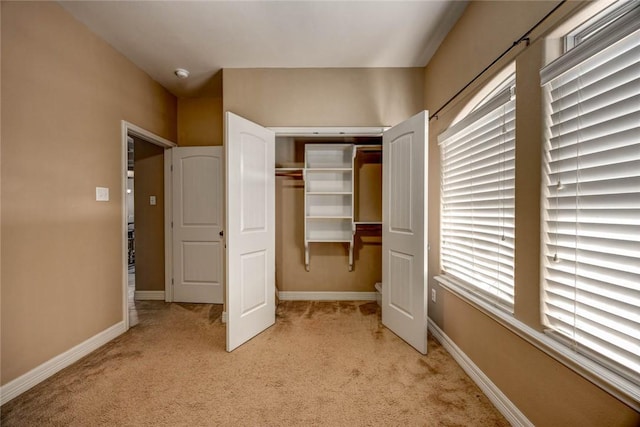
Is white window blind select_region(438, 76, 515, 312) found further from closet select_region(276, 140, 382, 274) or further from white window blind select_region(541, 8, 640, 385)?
closet select_region(276, 140, 382, 274)

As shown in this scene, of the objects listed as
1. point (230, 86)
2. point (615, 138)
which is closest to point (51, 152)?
point (230, 86)

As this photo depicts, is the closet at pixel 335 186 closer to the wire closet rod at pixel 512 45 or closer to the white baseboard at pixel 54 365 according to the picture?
the wire closet rod at pixel 512 45

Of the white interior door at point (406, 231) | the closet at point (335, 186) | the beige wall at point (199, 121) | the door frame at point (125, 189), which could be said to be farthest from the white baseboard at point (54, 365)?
the white interior door at point (406, 231)

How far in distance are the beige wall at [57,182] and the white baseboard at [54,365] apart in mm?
44

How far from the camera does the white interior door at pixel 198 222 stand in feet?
11.5

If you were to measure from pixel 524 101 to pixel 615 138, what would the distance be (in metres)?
0.53

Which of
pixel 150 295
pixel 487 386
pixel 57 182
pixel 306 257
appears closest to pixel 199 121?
pixel 57 182

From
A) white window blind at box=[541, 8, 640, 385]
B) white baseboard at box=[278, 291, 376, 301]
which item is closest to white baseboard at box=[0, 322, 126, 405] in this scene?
white baseboard at box=[278, 291, 376, 301]

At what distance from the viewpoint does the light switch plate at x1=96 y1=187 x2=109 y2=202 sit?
242cm

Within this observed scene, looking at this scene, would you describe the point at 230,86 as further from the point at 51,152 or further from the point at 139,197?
the point at 139,197

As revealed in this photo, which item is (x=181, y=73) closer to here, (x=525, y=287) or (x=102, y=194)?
(x=102, y=194)

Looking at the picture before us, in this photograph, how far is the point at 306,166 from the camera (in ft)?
11.3

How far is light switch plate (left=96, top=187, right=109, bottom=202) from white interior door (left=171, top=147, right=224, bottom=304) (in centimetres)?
102

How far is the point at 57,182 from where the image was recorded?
2.05 meters
